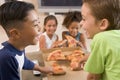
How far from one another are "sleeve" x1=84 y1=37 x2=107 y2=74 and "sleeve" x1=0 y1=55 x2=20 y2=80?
1.04ft

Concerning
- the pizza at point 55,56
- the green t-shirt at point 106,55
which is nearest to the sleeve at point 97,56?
the green t-shirt at point 106,55

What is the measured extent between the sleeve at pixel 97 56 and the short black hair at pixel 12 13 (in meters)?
0.38

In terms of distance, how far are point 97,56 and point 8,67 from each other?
0.37m

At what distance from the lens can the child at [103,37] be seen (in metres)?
0.70

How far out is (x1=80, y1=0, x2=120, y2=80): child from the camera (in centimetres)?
70

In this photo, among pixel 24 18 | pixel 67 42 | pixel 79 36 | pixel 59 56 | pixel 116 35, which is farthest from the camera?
pixel 79 36

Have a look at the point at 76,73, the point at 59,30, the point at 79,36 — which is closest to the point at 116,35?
the point at 76,73

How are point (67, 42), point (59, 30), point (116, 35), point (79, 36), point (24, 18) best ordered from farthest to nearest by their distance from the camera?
1. point (59, 30)
2. point (79, 36)
3. point (67, 42)
4. point (24, 18)
5. point (116, 35)

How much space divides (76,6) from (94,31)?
2049mm

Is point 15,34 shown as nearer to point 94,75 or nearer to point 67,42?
point 94,75

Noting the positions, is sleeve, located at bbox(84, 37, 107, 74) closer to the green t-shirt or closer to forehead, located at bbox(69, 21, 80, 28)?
the green t-shirt

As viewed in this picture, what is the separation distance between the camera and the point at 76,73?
103cm

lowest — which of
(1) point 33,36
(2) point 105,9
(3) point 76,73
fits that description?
(3) point 76,73

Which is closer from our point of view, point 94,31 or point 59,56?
point 94,31
